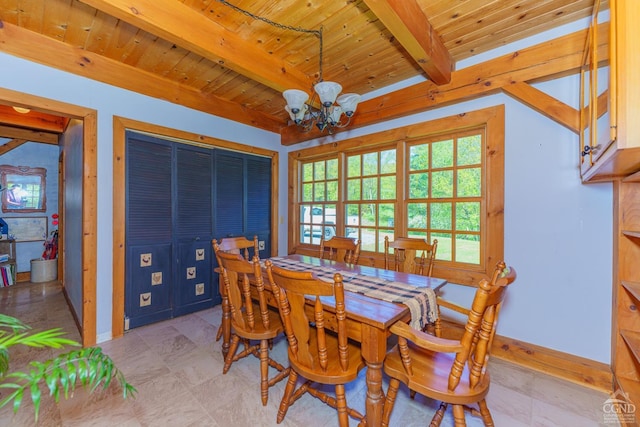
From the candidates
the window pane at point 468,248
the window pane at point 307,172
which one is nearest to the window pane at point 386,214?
the window pane at point 468,248

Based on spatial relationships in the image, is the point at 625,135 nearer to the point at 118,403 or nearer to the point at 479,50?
the point at 479,50

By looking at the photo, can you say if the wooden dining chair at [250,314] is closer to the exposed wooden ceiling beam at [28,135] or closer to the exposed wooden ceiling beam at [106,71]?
the exposed wooden ceiling beam at [106,71]

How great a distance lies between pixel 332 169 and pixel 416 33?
80.9 inches

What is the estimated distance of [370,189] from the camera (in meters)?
3.32

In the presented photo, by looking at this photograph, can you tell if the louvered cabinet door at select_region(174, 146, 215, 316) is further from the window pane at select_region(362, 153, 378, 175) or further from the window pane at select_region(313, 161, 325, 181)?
the window pane at select_region(362, 153, 378, 175)

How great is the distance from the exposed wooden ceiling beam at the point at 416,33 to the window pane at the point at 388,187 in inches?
42.6

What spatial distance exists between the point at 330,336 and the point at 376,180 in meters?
1.99

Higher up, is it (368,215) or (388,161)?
(388,161)

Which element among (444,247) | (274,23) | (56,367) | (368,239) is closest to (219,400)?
(56,367)

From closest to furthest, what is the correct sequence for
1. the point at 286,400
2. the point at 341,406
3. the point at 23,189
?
1. the point at 341,406
2. the point at 286,400
3. the point at 23,189

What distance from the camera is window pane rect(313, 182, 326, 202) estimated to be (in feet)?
12.6

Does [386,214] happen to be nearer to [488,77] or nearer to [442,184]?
[442,184]

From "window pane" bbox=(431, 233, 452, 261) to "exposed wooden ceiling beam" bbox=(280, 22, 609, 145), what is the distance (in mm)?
1285

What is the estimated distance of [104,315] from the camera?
8.44 ft
